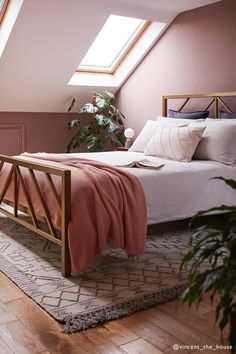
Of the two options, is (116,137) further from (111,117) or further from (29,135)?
(29,135)

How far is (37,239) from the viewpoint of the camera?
3.40m

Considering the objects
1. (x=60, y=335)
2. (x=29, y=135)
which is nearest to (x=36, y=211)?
(x=60, y=335)

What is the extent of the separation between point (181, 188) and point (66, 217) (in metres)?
1.11

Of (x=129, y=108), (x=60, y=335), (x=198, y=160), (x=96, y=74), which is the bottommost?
(x=60, y=335)

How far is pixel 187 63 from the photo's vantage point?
4695mm

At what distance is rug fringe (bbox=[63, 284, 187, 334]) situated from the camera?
2066 mm

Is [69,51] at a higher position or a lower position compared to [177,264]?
higher

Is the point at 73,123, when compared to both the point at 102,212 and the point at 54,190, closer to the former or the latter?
the point at 54,190

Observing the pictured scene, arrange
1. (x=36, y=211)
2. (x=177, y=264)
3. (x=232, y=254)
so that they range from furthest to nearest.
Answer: (x=36, y=211), (x=177, y=264), (x=232, y=254)

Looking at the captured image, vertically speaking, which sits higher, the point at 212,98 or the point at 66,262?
the point at 212,98

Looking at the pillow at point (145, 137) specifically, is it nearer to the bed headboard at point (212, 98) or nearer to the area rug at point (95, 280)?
the bed headboard at point (212, 98)

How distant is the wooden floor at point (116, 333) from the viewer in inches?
73.7

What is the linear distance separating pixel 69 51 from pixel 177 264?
296cm

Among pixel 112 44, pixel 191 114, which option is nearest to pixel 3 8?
pixel 112 44
